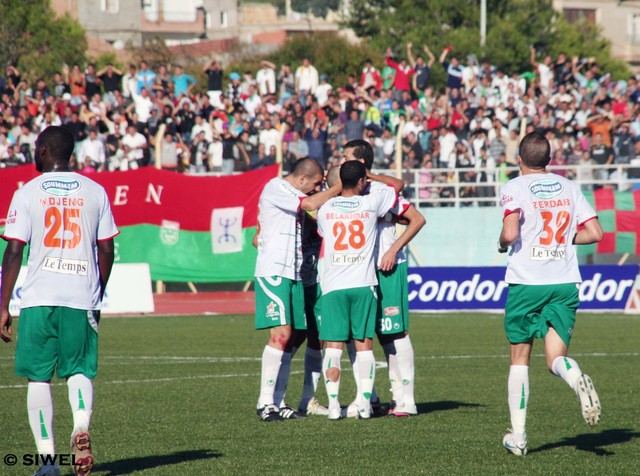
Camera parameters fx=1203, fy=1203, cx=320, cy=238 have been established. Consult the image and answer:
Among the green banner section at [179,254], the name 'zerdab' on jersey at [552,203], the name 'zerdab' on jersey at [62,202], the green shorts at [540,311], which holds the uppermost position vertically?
the name 'zerdab' on jersey at [62,202]

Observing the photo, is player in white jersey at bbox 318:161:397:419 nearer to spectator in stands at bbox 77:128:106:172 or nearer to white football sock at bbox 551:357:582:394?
white football sock at bbox 551:357:582:394

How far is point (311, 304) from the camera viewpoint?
10.3 metres

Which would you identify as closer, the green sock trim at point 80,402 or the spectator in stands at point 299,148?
the green sock trim at point 80,402

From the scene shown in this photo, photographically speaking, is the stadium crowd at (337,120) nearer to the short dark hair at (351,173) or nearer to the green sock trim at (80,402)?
the short dark hair at (351,173)

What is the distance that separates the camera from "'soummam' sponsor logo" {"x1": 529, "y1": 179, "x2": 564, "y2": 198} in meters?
8.05

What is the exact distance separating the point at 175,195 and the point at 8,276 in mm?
16222

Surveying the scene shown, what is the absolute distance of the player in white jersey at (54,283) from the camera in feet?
23.2

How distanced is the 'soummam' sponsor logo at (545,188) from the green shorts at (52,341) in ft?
9.95

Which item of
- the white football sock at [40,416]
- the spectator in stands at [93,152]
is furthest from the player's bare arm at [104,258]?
the spectator in stands at [93,152]

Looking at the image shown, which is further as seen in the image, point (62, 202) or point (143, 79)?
point (143, 79)

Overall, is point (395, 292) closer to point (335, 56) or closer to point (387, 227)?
point (387, 227)

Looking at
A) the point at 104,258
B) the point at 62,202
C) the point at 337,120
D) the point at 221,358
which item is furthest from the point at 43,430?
the point at 337,120

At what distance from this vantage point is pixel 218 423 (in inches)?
378

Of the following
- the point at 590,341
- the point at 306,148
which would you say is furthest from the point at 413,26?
the point at 590,341
